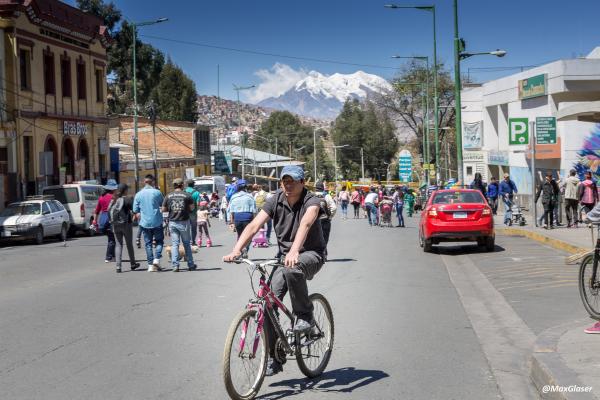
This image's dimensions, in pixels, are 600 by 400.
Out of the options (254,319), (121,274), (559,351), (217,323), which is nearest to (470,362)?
(559,351)

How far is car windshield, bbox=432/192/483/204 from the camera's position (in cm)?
2091

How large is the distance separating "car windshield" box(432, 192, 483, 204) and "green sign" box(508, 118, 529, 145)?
7640mm

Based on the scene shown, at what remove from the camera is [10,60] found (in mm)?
40969

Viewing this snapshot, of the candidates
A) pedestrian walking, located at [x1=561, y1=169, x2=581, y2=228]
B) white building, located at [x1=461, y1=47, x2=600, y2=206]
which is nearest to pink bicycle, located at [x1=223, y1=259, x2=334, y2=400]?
pedestrian walking, located at [x1=561, y1=169, x2=581, y2=228]

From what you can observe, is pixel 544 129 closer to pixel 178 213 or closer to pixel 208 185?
pixel 178 213

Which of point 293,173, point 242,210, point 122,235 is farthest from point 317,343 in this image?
point 242,210

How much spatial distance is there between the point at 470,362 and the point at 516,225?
21.7m

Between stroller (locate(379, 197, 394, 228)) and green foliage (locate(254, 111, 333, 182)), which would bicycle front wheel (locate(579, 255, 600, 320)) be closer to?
stroller (locate(379, 197, 394, 228))

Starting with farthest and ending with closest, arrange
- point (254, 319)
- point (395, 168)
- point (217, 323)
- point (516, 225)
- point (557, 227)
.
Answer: point (395, 168) → point (516, 225) → point (557, 227) → point (217, 323) → point (254, 319)

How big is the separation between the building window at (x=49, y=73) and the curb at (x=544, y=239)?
89.5 feet

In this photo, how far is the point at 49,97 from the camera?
45.3 meters

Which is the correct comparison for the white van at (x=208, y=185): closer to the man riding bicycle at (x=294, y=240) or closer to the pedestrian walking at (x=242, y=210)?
the pedestrian walking at (x=242, y=210)

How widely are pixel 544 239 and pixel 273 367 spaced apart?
17127mm

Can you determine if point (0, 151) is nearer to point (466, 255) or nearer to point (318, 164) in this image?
point (466, 255)
